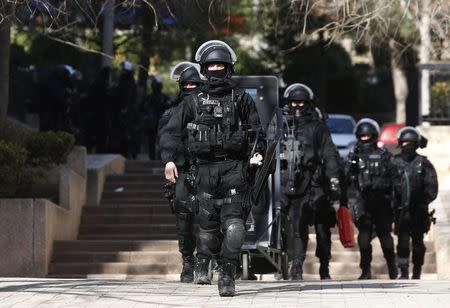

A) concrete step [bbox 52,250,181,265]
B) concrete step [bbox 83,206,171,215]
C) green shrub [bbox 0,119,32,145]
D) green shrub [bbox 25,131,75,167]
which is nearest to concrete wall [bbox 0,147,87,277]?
concrete step [bbox 52,250,181,265]

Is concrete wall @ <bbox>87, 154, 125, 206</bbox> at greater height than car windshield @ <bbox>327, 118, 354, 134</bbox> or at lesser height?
lesser

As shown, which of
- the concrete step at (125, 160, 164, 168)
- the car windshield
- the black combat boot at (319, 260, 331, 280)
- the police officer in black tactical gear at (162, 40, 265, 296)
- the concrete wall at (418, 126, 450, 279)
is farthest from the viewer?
the car windshield

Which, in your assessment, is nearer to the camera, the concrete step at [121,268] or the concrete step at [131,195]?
the concrete step at [121,268]

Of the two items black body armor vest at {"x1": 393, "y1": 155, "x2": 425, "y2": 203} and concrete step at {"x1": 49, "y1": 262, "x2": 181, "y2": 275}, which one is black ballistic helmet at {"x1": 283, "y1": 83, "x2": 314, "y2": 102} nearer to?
black body armor vest at {"x1": 393, "y1": 155, "x2": 425, "y2": 203}

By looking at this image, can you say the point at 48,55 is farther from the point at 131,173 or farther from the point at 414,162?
the point at 414,162

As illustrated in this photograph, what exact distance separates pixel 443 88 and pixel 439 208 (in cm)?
472

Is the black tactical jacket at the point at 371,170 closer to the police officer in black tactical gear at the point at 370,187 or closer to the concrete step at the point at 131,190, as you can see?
the police officer in black tactical gear at the point at 370,187

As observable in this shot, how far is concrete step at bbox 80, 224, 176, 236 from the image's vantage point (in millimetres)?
19828

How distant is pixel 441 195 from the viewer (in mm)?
22109

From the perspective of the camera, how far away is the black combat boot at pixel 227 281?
36.3 feet

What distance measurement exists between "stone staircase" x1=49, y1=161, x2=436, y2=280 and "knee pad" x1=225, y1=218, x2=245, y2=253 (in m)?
6.04

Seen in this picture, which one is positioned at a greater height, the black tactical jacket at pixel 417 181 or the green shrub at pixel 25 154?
the green shrub at pixel 25 154

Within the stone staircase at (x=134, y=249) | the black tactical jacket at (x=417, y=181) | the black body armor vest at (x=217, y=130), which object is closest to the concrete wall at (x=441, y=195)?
the stone staircase at (x=134, y=249)

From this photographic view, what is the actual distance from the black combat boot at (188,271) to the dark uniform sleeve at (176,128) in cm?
171
